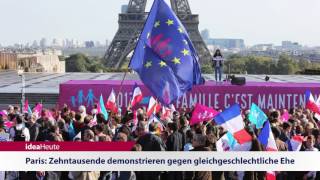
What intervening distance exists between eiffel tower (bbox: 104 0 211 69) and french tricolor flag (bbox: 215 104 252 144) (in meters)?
71.7

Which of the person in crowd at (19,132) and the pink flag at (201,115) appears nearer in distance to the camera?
the person in crowd at (19,132)

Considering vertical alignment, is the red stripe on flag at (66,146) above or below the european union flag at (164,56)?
below

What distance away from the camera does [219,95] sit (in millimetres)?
25359

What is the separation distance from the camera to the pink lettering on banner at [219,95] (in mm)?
25188

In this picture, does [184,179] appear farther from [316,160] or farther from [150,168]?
[316,160]

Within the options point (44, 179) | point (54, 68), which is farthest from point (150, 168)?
point (54, 68)

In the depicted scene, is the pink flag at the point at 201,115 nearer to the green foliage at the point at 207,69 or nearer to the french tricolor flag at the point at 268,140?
the french tricolor flag at the point at 268,140

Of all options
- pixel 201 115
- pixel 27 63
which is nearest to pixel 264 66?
pixel 27 63

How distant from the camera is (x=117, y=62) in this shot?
82688 mm

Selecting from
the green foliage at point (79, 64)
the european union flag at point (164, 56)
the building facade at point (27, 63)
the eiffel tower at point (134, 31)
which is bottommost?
the green foliage at point (79, 64)

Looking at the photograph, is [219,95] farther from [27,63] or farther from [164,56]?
[27,63]

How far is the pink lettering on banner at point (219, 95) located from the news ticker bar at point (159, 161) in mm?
15368

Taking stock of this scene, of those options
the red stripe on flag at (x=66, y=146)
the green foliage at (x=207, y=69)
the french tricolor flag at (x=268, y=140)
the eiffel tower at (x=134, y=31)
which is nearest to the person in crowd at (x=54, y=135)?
the red stripe on flag at (x=66, y=146)

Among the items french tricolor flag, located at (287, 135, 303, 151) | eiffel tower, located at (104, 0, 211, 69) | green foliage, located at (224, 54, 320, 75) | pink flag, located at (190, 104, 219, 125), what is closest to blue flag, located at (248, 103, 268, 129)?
pink flag, located at (190, 104, 219, 125)
